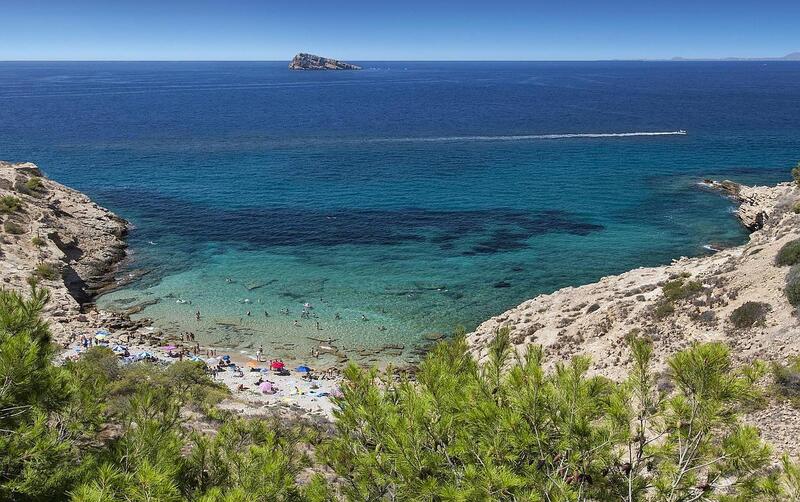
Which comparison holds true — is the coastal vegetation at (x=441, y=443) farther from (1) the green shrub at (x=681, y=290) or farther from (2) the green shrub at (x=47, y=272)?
(2) the green shrub at (x=47, y=272)

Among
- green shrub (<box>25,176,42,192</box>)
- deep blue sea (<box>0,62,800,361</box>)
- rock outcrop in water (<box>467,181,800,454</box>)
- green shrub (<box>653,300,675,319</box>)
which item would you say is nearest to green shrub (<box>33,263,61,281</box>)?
deep blue sea (<box>0,62,800,361</box>)

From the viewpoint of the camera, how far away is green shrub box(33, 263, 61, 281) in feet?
114

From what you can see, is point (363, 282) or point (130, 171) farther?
point (130, 171)

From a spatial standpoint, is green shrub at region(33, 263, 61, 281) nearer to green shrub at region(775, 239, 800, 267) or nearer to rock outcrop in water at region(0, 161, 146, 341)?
rock outcrop in water at region(0, 161, 146, 341)

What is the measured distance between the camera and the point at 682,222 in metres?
52.1

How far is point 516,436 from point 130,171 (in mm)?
76057

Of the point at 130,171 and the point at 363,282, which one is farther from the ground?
the point at 130,171

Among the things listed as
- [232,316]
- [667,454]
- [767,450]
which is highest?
[767,450]

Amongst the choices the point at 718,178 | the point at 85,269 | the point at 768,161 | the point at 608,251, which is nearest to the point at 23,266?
the point at 85,269

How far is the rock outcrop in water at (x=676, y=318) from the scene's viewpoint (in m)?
20.7

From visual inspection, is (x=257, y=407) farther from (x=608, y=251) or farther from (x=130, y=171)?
(x=130, y=171)

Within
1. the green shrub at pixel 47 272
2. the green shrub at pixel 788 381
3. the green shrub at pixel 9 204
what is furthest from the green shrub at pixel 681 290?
the green shrub at pixel 9 204

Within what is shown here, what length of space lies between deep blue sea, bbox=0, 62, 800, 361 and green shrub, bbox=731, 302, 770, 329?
15.1 meters

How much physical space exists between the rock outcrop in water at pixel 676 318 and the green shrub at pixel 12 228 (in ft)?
112
